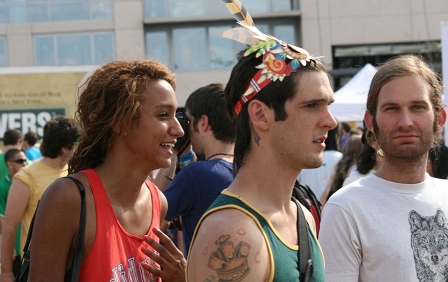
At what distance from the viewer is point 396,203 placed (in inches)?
125

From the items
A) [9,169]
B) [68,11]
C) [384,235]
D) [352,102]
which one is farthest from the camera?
[68,11]

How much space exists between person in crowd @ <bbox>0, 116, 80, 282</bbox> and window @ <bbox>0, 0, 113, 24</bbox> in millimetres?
26894

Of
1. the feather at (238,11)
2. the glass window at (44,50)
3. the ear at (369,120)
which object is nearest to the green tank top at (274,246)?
the feather at (238,11)

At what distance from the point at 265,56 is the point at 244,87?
5.3 inches

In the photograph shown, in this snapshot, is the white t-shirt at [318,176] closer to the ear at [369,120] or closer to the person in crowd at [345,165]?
the person in crowd at [345,165]

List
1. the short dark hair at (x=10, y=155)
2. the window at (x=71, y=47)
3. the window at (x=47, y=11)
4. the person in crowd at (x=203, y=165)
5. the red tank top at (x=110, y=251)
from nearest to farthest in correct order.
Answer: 1. the red tank top at (x=110, y=251)
2. the person in crowd at (x=203, y=165)
3. the short dark hair at (x=10, y=155)
4. the window at (x=71, y=47)
5. the window at (x=47, y=11)

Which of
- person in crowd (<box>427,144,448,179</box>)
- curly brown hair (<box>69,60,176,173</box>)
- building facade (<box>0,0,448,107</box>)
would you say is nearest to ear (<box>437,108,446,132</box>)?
curly brown hair (<box>69,60,176,173</box>)

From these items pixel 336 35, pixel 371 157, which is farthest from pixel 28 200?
pixel 336 35

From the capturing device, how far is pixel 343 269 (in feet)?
9.96

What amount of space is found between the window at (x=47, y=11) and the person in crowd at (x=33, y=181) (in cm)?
2689

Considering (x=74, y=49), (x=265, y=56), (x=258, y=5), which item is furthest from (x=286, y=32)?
(x=265, y=56)

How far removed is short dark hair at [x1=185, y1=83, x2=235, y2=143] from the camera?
15.2 feet

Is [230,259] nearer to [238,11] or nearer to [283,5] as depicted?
[238,11]

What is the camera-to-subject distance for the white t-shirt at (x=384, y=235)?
3031mm
